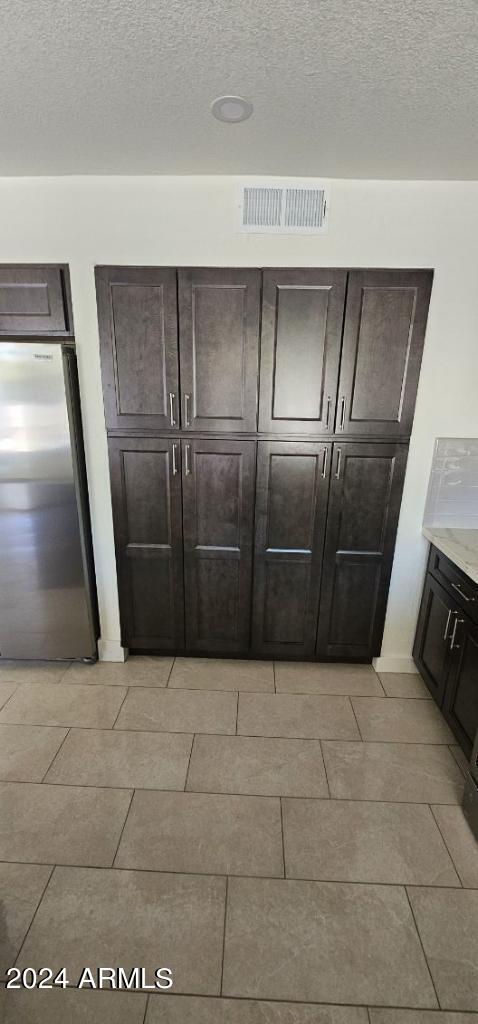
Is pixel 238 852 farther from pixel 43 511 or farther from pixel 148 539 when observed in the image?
pixel 43 511

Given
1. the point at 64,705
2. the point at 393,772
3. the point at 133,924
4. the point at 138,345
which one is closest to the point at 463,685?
the point at 393,772

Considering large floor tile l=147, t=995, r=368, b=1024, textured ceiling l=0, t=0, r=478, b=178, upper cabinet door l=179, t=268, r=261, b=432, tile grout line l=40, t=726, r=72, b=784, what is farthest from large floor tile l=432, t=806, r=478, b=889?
textured ceiling l=0, t=0, r=478, b=178

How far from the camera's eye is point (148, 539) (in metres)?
2.45

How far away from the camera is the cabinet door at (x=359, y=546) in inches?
89.2

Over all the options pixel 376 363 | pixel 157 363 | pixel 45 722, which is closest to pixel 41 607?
pixel 45 722

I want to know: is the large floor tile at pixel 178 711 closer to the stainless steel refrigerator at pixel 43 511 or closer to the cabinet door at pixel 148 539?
the cabinet door at pixel 148 539

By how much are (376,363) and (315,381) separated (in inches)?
11.7

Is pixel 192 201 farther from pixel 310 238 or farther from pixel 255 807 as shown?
pixel 255 807

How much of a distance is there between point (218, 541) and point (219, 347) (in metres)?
0.99

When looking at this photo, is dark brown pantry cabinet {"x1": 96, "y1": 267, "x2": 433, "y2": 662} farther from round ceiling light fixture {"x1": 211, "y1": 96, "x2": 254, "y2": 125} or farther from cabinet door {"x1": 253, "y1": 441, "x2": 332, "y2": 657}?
round ceiling light fixture {"x1": 211, "y1": 96, "x2": 254, "y2": 125}

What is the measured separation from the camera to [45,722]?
2.18m

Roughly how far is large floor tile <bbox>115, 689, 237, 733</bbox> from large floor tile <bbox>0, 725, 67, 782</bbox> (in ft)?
1.00

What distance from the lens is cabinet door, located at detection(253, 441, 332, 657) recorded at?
228 cm

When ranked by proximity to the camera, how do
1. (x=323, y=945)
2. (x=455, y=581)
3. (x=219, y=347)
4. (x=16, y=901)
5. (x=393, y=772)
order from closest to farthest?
(x=323, y=945)
(x=16, y=901)
(x=393, y=772)
(x=455, y=581)
(x=219, y=347)
